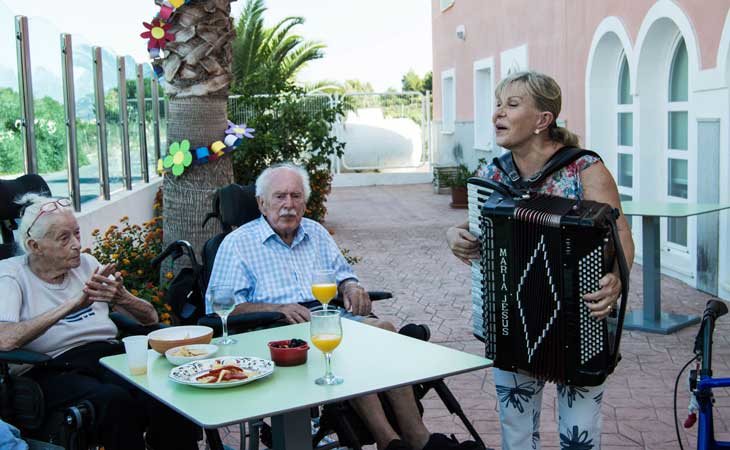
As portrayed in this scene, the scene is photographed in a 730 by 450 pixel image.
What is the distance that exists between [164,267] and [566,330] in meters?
4.25

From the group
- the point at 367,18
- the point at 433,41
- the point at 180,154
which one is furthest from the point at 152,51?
the point at 367,18

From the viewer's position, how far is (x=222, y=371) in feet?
9.37

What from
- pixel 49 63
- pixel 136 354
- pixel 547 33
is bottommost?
pixel 136 354

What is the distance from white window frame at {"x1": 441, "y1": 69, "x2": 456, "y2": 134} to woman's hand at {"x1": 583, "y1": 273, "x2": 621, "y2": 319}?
687 inches

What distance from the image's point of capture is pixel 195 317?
177 inches

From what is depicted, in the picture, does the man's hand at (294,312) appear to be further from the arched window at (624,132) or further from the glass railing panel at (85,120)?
the arched window at (624,132)

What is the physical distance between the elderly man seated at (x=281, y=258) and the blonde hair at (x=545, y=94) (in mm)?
1295

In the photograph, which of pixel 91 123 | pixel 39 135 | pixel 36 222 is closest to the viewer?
pixel 36 222

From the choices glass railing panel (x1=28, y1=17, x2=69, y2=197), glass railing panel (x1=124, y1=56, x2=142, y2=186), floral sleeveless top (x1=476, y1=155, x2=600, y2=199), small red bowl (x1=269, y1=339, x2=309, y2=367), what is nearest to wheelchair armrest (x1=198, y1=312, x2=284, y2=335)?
small red bowl (x1=269, y1=339, x2=309, y2=367)

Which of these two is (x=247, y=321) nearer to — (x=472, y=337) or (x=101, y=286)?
(x=101, y=286)

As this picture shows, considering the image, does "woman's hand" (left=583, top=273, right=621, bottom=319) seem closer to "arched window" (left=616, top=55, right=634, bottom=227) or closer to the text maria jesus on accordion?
the text maria jesus on accordion

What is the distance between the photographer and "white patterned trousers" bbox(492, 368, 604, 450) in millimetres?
3072

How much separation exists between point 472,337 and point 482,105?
1141 cm

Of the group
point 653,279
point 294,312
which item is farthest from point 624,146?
point 294,312
